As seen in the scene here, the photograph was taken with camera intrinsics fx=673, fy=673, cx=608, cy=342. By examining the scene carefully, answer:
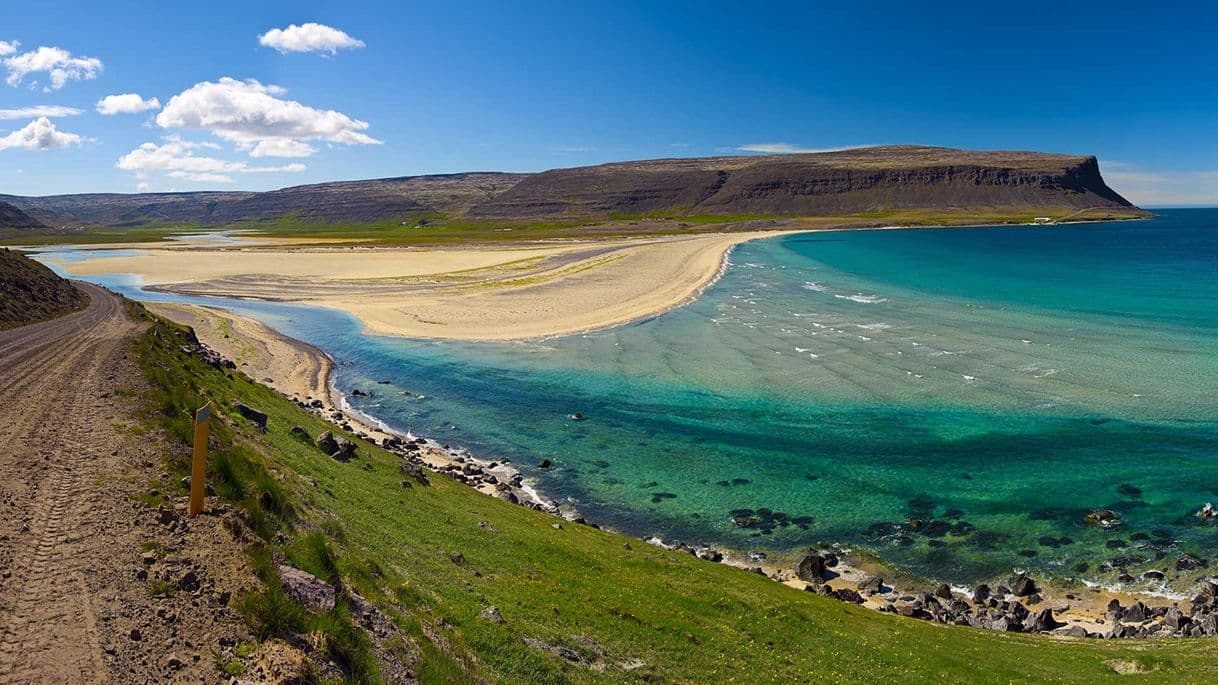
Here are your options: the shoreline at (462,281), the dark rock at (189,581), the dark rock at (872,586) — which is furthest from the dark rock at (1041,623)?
the shoreline at (462,281)

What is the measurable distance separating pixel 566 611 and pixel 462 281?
85.4 m

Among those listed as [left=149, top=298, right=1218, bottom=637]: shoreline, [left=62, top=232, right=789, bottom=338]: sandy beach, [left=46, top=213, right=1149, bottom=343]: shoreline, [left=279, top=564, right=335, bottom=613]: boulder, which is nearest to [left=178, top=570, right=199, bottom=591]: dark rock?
[left=279, top=564, right=335, bottom=613]: boulder

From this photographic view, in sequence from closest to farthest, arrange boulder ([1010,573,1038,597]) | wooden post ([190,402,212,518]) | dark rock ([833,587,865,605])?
wooden post ([190,402,212,518]), dark rock ([833,587,865,605]), boulder ([1010,573,1038,597])

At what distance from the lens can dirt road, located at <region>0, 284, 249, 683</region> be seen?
26.6ft

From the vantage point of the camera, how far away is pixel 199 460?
11.2 meters

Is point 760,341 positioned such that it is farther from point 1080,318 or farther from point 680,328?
point 1080,318

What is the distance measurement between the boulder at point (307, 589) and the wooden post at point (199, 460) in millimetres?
2170

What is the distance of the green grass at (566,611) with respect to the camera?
38.6ft

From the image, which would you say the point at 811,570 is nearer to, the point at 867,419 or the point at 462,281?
the point at 867,419

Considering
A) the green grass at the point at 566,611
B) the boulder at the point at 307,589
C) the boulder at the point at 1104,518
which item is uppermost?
the boulder at the point at 307,589

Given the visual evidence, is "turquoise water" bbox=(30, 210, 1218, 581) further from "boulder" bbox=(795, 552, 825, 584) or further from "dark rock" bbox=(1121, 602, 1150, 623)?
"dark rock" bbox=(1121, 602, 1150, 623)

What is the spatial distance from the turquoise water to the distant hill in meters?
17.3

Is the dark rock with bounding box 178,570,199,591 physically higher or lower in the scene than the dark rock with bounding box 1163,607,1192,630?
higher

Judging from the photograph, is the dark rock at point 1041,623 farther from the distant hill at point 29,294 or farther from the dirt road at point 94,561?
the distant hill at point 29,294
